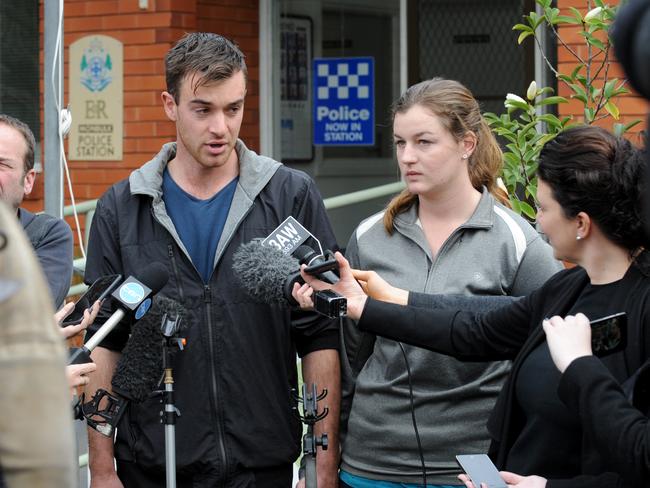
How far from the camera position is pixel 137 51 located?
Answer: 7535 millimetres

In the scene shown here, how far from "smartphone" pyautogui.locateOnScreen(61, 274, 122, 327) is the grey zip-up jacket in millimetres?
801

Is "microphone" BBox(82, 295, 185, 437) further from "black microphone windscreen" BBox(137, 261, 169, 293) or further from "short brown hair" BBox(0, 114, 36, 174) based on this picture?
"short brown hair" BBox(0, 114, 36, 174)

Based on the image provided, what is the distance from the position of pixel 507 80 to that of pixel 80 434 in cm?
413

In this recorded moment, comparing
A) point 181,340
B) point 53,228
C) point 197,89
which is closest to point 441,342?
point 181,340

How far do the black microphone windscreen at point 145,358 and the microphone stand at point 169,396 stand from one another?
→ 0.05 m

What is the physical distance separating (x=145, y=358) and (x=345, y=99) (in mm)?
5493

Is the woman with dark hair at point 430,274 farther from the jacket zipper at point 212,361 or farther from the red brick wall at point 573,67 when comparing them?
the red brick wall at point 573,67

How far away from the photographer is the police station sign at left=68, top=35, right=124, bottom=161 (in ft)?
25.1

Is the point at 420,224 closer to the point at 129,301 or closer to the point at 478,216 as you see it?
the point at 478,216

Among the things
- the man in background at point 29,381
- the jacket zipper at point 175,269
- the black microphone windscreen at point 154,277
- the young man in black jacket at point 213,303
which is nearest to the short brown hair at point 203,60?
the young man in black jacket at point 213,303

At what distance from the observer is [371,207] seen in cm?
877

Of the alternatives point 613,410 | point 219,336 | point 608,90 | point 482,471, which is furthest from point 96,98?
point 613,410

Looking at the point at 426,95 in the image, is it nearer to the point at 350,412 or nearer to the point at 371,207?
the point at 350,412

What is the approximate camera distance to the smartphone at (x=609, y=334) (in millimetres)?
2678
